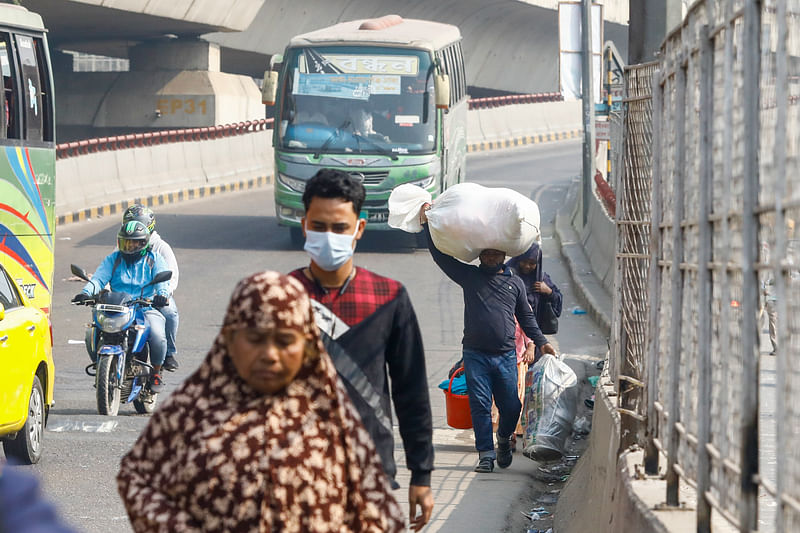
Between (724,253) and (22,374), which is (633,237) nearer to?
(724,253)

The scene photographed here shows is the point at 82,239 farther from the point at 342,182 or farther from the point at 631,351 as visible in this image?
the point at 342,182

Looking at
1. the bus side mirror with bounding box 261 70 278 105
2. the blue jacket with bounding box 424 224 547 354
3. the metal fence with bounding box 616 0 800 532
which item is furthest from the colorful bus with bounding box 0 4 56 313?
the metal fence with bounding box 616 0 800 532

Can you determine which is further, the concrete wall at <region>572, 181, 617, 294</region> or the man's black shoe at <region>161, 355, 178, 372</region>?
the concrete wall at <region>572, 181, 617, 294</region>

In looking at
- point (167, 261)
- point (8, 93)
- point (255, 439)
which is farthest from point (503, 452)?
point (8, 93)

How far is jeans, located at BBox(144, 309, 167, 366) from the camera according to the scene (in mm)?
10758

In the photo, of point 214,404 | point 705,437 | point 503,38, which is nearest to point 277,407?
point 214,404

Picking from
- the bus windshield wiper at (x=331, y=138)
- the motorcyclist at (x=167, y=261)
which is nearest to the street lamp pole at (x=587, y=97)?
the bus windshield wiper at (x=331, y=138)

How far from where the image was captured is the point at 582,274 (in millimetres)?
18531

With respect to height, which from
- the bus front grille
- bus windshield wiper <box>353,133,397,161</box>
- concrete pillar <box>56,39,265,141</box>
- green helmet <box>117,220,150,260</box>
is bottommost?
green helmet <box>117,220,150,260</box>

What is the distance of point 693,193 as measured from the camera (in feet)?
14.7

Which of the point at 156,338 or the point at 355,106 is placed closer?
the point at 156,338

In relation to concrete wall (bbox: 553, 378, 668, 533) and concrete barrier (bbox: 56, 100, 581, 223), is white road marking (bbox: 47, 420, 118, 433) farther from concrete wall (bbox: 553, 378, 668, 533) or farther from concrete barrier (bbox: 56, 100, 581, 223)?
concrete barrier (bbox: 56, 100, 581, 223)

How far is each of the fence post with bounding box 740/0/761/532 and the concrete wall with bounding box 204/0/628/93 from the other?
33018mm

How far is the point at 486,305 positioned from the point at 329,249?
4550mm
